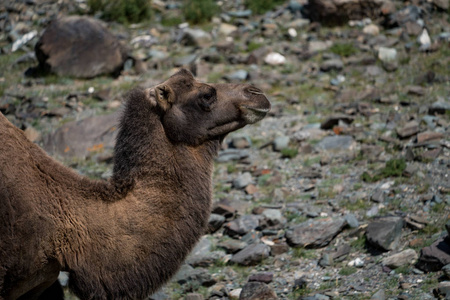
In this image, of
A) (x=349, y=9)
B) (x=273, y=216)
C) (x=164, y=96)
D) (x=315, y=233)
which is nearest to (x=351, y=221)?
(x=315, y=233)

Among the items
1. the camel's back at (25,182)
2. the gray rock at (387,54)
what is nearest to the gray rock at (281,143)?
the gray rock at (387,54)

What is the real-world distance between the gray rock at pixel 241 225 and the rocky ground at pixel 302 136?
2cm

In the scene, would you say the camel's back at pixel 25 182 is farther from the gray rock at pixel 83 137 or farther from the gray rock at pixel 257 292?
the gray rock at pixel 83 137

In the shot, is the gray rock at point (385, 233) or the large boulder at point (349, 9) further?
the large boulder at point (349, 9)

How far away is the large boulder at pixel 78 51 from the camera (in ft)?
42.3

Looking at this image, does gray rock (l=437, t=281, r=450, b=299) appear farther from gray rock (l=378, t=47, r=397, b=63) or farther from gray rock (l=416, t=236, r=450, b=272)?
gray rock (l=378, t=47, r=397, b=63)

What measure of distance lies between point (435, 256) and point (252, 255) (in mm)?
2048

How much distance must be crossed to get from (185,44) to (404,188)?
25.4 feet

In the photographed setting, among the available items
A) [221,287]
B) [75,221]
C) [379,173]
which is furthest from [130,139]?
[379,173]

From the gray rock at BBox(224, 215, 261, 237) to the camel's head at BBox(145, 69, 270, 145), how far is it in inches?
95.3

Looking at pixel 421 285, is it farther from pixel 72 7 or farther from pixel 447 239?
pixel 72 7

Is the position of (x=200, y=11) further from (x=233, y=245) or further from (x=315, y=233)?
(x=315, y=233)

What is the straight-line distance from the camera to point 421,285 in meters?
5.95

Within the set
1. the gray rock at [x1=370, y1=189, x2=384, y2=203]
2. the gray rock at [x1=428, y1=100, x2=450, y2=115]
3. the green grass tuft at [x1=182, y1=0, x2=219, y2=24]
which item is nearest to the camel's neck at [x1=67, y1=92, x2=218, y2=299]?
the gray rock at [x1=370, y1=189, x2=384, y2=203]
